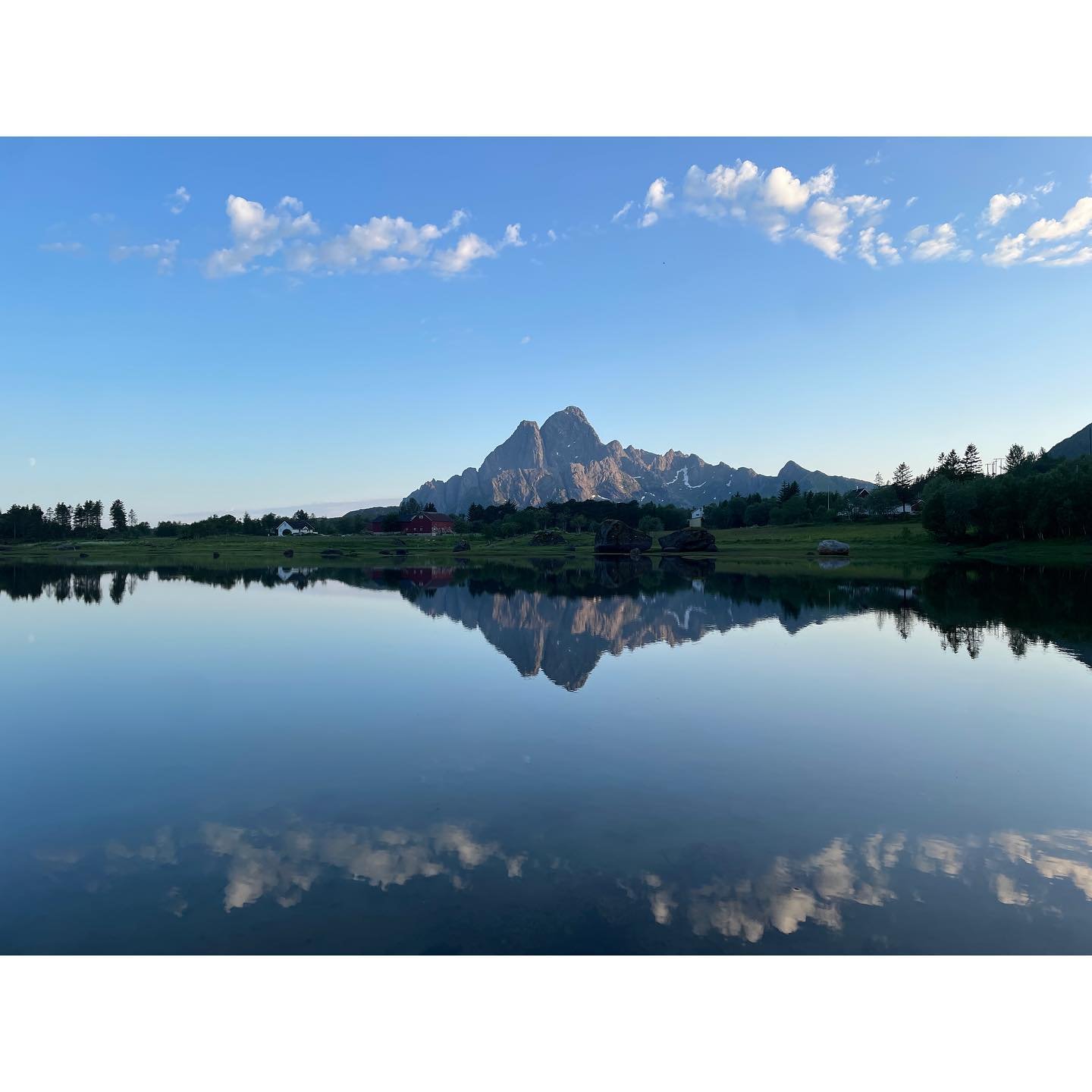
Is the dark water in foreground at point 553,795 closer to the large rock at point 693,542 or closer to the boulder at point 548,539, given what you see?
the large rock at point 693,542

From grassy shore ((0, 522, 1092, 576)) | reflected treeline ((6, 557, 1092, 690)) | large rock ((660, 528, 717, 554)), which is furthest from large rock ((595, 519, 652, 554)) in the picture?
reflected treeline ((6, 557, 1092, 690))

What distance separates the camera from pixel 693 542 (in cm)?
13738

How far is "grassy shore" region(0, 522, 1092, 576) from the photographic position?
99.7m

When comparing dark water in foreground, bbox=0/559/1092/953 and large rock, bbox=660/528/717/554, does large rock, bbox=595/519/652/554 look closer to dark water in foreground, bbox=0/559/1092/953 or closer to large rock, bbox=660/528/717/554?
large rock, bbox=660/528/717/554

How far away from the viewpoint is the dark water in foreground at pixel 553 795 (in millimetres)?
8906

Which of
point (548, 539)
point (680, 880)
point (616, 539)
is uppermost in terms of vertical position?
point (548, 539)

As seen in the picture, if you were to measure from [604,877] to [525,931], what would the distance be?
174 cm

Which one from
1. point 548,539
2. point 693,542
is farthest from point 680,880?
point 548,539

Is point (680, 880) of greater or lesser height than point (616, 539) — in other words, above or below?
below

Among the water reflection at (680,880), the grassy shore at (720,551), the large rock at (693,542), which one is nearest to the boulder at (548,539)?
the grassy shore at (720,551)

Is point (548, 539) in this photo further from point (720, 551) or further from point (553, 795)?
point (553, 795)

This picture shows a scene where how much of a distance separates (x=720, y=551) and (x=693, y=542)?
6627 mm

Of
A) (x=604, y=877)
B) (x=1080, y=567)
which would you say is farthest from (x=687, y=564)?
(x=604, y=877)

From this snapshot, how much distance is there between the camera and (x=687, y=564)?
100812 millimetres
